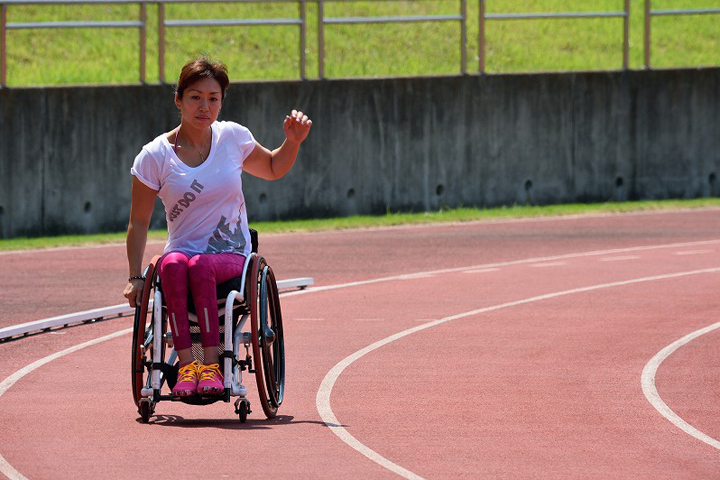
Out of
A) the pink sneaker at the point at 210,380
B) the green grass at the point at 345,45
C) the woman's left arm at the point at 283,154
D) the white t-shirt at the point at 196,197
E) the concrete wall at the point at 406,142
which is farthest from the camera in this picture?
the green grass at the point at 345,45

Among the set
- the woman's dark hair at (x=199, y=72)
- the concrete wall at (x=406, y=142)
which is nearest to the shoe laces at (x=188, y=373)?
the woman's dark hair at (x=199, y=72)

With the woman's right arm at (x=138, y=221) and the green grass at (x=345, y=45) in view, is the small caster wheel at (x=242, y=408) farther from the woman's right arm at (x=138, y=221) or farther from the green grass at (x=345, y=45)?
the green grass at (x=345, y=45)

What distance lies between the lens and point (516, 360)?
38.2 feet

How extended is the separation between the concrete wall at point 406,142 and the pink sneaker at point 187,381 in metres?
12.1

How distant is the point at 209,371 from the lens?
8.81m

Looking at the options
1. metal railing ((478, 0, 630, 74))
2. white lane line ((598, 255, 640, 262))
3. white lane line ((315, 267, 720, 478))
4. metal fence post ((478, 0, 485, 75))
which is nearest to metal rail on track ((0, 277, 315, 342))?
white lane line ((315, 267, 720, 478))

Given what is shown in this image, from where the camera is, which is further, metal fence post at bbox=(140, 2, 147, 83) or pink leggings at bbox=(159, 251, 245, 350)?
metal fence post at bbox=(140, 2, 147, 83)

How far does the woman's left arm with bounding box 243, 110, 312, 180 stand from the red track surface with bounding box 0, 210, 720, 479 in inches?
55.3

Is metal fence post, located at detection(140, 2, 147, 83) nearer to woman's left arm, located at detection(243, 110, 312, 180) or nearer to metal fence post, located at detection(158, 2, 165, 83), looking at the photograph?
metal fence post, located at detection(158, 2, 165, 83)

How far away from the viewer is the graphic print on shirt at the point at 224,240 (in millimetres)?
9141

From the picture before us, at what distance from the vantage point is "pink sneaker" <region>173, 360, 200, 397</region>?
28.7ft

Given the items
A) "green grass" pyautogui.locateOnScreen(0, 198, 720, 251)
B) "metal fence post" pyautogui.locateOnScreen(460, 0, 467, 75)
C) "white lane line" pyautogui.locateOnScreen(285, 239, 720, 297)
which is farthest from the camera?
"metal fence post" pyautogui.locateOnScreen(460, 0, 467, 75)

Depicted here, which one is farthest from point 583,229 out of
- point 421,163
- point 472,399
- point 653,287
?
point 472,399

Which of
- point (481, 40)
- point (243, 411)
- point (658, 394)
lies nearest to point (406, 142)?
point (481, 40)
